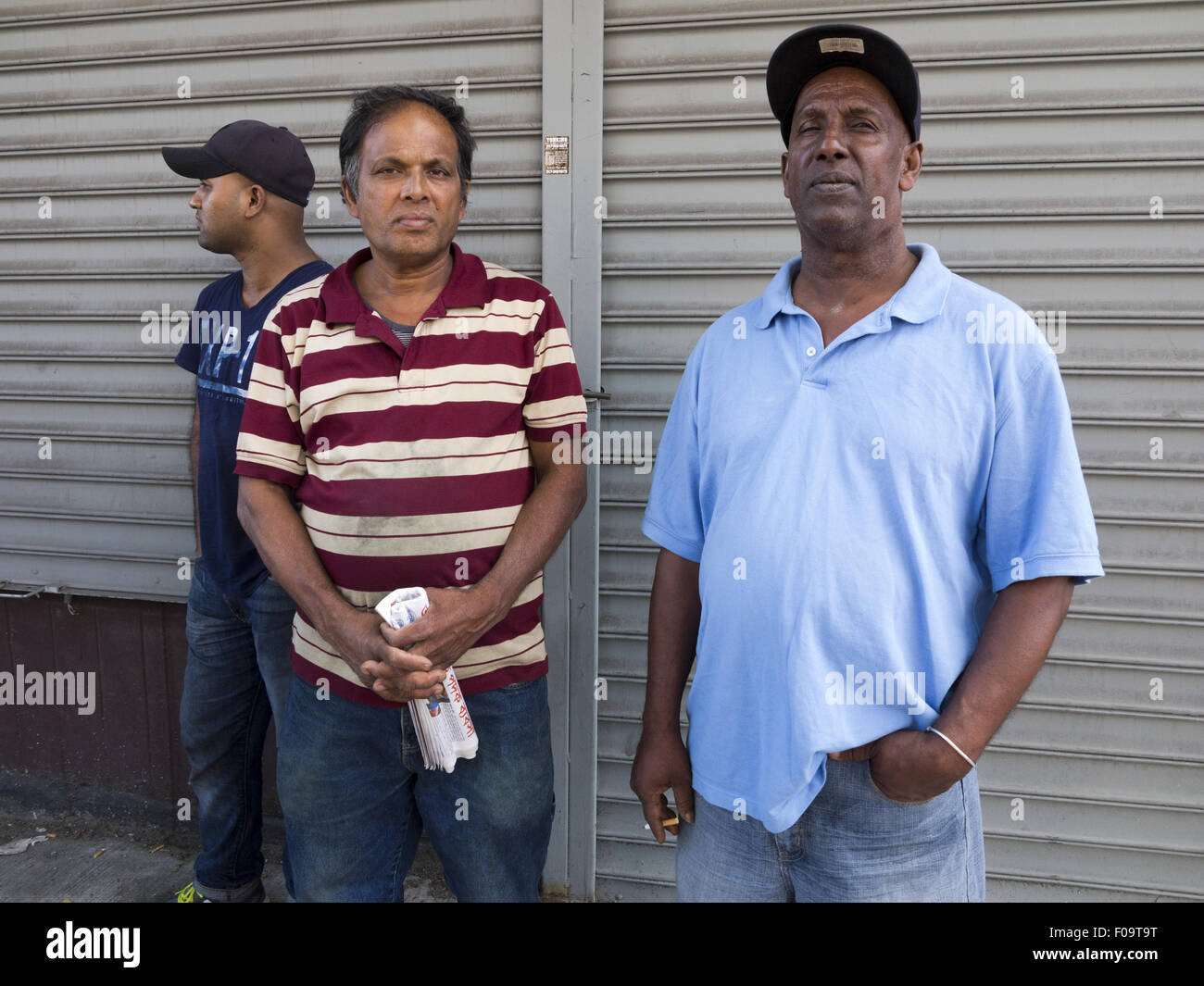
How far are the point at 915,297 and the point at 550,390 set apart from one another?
2.99 feet

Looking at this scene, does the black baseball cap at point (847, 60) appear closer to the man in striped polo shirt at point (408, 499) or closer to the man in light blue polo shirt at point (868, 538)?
the man in light blue polo shirt at point (868, 538)

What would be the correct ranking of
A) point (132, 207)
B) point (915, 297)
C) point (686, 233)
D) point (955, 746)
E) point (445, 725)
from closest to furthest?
point (955, 746)
point (915, 297)
point (445, 725)
point (686, 233)
point (132, 207)

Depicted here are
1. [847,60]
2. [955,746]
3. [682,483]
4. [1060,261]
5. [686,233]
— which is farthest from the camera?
[686,233]

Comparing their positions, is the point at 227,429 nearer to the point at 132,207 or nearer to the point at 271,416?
the point at 271,416

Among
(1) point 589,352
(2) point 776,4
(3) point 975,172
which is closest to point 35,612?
(1) point 589,352

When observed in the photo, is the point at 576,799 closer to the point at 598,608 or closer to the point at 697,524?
the point at 598,608

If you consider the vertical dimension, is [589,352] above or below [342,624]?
above

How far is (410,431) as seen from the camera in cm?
206

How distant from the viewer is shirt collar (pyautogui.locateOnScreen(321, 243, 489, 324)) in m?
2.11

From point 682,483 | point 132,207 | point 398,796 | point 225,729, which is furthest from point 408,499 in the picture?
point 132,207

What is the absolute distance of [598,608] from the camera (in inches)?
123

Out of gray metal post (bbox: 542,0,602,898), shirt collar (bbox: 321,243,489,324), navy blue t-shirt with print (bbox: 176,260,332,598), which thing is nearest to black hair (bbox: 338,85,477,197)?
shirt collar (bbox: 321,243,489,324)
